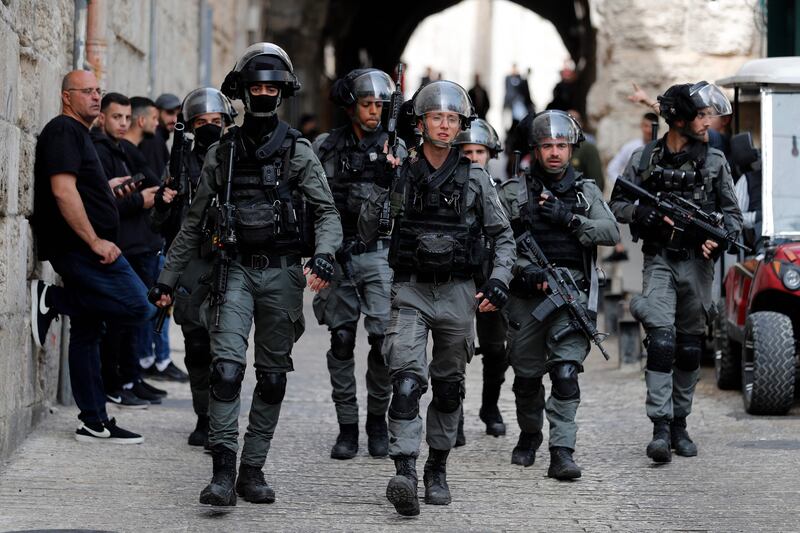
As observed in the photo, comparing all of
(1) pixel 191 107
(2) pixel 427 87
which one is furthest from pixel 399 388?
(1) pixel 191 107

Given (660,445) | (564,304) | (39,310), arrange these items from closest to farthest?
1. (564,304)
2. (660,445)
3. (39,310)

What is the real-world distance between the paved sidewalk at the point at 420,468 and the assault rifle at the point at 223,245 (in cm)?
88

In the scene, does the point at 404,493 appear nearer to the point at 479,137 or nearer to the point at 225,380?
the point at 225,380

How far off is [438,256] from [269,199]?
759mm

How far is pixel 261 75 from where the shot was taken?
6.78m

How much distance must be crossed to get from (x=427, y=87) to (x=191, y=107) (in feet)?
6.17

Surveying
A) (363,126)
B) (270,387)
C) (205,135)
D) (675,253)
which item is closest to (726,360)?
(675,253)

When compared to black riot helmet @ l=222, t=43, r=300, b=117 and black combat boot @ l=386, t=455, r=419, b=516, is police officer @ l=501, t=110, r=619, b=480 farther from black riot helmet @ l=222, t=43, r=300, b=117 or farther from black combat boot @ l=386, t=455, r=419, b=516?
black riot helmet @ l=222, t=43, r=300, b=117

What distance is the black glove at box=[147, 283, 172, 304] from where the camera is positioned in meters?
6.79

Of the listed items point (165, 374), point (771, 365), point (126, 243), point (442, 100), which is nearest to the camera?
point (442, 100)

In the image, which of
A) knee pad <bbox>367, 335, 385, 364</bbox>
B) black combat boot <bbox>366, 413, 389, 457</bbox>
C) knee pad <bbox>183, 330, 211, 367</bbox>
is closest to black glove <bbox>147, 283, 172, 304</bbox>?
knee pad <bbox>183, 330, 211, 367</bbox>

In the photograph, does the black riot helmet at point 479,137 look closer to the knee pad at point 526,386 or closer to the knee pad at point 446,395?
the knee pad at point 526,386

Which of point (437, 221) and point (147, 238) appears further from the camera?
point (147, 238)

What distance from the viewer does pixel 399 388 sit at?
6.74 metres
